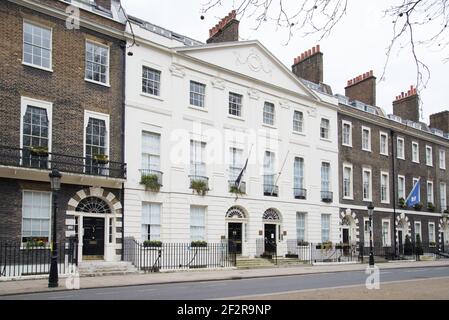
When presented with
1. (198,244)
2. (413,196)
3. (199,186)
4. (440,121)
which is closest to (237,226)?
(198,244)

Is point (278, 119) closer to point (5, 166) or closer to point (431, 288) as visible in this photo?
point (5, 166)

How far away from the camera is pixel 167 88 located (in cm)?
2728

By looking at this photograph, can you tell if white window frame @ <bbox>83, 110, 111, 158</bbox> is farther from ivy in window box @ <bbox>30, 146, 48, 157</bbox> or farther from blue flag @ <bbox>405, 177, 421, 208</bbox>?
blue flag @ <bbox>405, 177, 421, 208</bbox>

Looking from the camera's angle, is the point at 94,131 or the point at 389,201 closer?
the point at 94,131

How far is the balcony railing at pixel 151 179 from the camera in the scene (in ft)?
83.5

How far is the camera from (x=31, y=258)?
20891 millimetres

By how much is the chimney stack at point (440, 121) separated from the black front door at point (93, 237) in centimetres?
3928

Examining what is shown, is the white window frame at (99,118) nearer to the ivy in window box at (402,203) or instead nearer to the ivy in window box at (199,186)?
the ivy in window box at (199,186)

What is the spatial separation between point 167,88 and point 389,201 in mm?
22253

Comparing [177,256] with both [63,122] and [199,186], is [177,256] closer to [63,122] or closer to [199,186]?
[199,186]

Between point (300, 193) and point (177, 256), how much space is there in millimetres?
10688

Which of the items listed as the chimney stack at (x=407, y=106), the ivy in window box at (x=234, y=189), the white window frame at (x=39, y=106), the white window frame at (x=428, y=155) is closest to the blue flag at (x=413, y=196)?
the white window frame at (x=428, y=155)

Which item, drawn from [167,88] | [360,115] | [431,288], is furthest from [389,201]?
[431,288]
